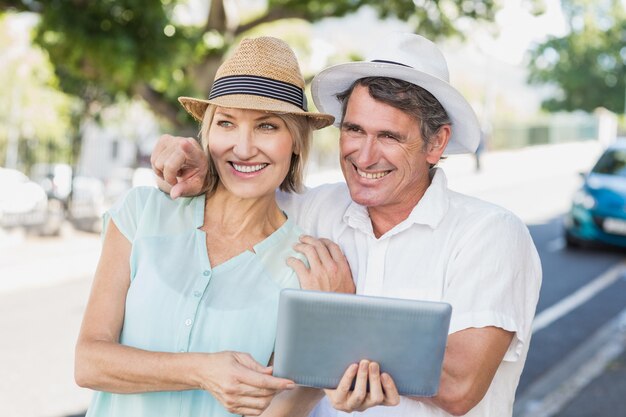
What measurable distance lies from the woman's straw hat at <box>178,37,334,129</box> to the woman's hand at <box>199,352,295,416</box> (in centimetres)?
66

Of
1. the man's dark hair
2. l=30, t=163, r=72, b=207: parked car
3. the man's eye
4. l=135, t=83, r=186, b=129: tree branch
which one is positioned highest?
l=135, t=83, r=186, b=129: tree branch

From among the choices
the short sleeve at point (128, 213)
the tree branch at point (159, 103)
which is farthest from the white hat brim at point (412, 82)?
the tree branch at point (159, 103)

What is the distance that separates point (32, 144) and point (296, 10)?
7639 millimetres

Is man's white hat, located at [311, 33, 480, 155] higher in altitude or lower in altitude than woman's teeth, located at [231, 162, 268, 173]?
higher

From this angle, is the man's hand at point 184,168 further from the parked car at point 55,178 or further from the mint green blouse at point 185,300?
the parked car at point 55,178

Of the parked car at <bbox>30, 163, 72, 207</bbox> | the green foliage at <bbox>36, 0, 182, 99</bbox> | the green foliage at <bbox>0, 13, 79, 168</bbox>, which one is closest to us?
the green foliage at <bbox>36, 0, 182, 99</bbox>

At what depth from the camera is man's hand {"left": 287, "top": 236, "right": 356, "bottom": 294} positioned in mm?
2432

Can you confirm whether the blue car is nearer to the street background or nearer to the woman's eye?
the street background

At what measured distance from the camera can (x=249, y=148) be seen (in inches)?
95.4

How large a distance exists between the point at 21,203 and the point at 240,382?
16473 mm

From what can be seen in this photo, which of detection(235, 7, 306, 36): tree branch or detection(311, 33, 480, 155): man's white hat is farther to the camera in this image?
detection(235, 7, 306, 36): tree branch

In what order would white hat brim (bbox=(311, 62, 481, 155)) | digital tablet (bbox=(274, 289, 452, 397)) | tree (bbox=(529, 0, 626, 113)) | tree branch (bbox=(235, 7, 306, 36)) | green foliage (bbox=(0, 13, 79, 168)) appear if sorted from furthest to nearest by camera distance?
1. tree (bbox=(529, 0, 626, 113))
2. green foliage (bbox=(0, 13, 79, 168))
3. tree branch (bbox=(235, 7, 306, 36))
4. white hat brim (bbox=(311, 62, 481, 155))
5. digital tablet (bbox=(274, 289, 452, 397))

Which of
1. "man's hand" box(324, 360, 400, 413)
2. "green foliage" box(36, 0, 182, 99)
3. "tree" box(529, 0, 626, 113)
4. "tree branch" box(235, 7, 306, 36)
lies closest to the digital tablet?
"man's hand" box(324, 360, 400, 413)

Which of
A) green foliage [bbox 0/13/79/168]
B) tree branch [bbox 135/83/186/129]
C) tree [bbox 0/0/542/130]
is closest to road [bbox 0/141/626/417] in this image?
tree branch [bbox 135/83/186/129]
